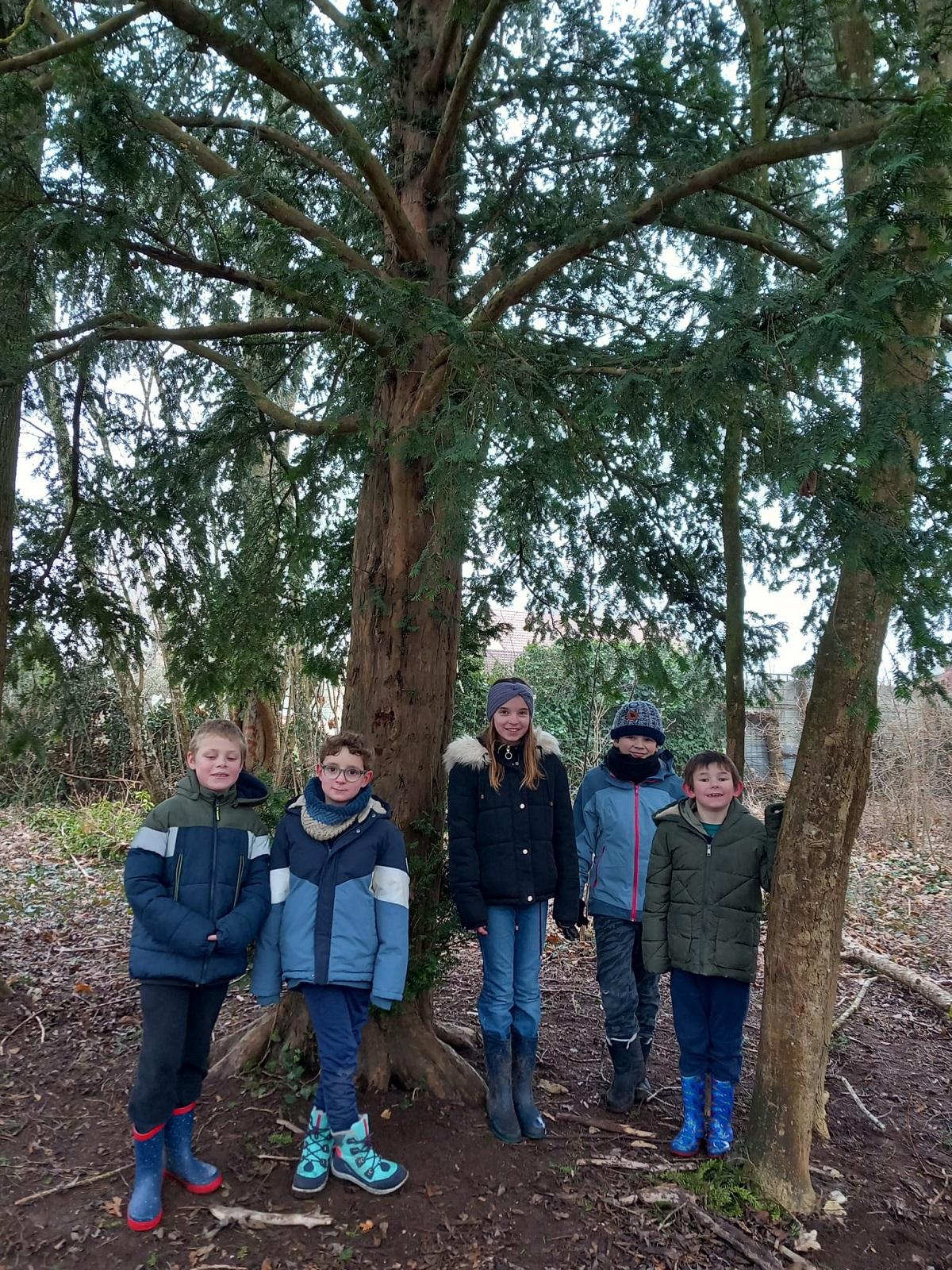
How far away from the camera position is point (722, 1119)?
3469mm

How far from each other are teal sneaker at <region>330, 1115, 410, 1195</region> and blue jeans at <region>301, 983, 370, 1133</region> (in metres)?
0.05

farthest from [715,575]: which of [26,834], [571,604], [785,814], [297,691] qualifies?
[26,834]

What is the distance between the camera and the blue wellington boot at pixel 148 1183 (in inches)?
116

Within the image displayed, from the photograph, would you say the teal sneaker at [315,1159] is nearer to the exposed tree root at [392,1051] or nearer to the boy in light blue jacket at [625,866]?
the exposed tree root at [392,1051]

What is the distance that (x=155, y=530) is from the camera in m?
5.17

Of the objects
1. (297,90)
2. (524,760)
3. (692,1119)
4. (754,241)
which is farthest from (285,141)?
(692,1119)

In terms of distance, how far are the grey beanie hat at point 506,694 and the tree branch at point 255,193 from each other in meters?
1.76

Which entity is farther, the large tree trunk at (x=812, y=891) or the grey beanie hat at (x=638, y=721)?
the grey beanie hat at (x=638, y=721)

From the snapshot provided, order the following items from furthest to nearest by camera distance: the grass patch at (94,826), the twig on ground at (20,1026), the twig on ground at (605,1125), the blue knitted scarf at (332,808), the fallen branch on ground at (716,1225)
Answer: the grass patch at (94,826) < the twig on ground at (20,1026) < the twig on ground at (605,1125) < the blue knitted scarf at (332,808) < the fallen branch on ground at (716,1225)

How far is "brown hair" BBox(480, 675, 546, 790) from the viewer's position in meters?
3.73

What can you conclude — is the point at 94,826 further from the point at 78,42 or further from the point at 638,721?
the point at 78,42

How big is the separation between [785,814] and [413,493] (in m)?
2.21

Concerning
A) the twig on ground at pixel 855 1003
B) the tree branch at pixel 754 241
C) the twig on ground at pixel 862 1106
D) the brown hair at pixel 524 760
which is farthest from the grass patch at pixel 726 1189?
the tree branch at pixel 754 241

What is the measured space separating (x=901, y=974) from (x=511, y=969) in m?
4.16
